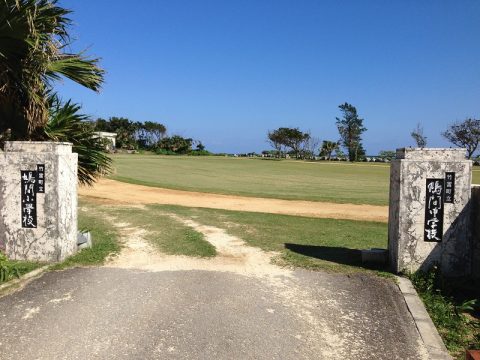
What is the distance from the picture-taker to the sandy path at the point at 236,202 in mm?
12750

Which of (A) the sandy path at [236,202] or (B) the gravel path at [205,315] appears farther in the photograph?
(A) the sandy path at [236,202]

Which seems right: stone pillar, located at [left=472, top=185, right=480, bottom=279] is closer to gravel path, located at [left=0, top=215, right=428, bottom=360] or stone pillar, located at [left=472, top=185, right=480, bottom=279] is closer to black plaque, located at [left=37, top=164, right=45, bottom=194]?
gravel path, located at [left=0, top=215, right=428, bottom=360]

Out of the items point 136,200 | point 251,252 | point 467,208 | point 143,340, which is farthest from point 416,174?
point 136,200

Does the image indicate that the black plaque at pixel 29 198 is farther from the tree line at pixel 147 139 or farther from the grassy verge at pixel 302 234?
the tree line at pixel 147 139

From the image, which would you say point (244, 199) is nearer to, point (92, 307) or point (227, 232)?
point (227, 232)

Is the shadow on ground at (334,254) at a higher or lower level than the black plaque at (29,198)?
lower

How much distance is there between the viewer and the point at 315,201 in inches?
607

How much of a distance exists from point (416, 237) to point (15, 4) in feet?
21.2

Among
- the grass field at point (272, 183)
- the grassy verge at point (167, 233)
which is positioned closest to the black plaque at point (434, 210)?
the grassy verge at point (167, 233)

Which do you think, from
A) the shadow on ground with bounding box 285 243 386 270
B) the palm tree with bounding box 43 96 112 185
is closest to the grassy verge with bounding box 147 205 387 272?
the shadow on ground with bounding box 285 243 386 270

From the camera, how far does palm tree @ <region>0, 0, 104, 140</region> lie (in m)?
5.83

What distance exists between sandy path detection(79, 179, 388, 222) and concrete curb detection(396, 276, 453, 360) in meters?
6.39

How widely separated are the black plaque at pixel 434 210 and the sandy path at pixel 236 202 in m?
5.55

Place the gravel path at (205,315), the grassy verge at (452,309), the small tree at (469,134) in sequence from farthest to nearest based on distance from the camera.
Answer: the small tree at (469,134) < the grassy verge at (452,309) < the gravel path at (205,315)
